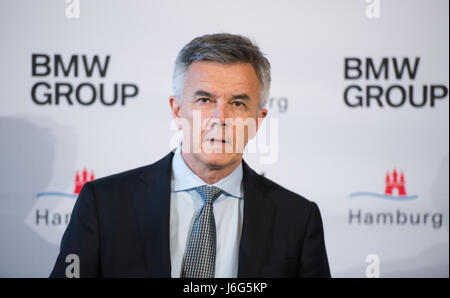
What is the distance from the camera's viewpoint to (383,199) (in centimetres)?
236

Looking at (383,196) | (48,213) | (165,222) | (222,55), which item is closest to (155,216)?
(165,222)

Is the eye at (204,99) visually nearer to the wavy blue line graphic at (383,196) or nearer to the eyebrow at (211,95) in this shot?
the eyebrow at (211,95)

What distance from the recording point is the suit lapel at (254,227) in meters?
1.62

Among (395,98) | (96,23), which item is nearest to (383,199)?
(395,98)

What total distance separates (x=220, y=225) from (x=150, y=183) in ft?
0.89

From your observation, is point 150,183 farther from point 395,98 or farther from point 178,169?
point 395,98

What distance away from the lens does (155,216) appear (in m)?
1.62

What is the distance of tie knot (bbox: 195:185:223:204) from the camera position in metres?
1.68

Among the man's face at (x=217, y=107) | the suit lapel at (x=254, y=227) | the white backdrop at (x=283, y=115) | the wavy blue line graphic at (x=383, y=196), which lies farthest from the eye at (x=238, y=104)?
the wavy blue line graphic at (x=383, y=196)

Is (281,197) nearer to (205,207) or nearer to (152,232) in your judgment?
(205,207)

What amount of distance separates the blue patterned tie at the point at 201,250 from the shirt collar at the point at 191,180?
11 cm

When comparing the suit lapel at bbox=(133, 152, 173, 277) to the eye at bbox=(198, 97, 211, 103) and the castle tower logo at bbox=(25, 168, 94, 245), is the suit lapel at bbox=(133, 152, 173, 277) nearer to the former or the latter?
the eye at bbox=(198, 97, 211, 103)

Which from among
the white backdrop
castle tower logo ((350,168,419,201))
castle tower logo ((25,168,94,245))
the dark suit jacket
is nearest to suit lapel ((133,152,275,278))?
the dark suit jacket

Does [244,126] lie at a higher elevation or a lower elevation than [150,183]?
higher
